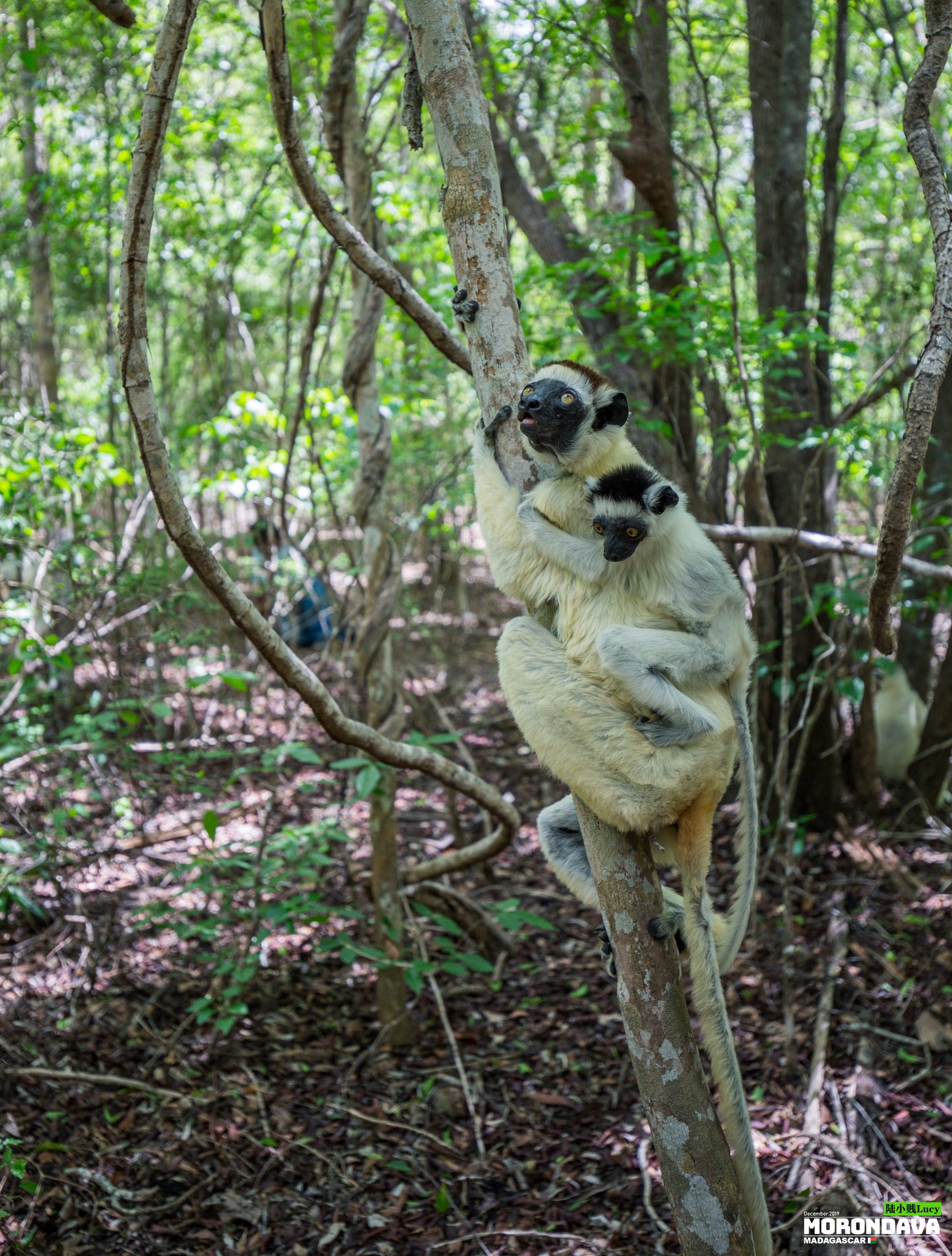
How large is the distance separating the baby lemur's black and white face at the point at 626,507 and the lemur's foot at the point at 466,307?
0.74m

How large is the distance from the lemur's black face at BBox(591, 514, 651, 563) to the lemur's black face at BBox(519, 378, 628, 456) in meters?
0.31

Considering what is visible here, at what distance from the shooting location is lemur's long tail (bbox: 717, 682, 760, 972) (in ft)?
11.0

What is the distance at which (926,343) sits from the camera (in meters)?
2.55

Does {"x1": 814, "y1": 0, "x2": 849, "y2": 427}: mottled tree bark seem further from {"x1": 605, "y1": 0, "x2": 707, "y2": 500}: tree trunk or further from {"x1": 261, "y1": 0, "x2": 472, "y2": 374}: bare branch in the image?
{"x1": 261, "y1": 0, "x2": 472, "y2": 374}: bare branch

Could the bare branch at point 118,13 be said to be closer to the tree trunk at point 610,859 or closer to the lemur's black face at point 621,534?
the tree trunk at point 610,859

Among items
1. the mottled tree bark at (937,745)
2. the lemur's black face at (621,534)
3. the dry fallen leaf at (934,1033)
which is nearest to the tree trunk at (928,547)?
the mottled tree bark at (937,745)

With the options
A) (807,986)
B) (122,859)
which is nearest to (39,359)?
(122,859)

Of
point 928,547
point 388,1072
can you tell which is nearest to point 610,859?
point 388,1072

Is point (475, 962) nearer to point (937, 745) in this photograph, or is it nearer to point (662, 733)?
point (662, 733)

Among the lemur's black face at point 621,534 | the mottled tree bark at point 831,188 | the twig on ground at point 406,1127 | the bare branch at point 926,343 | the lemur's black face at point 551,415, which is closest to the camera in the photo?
the bare branch at point 926,343

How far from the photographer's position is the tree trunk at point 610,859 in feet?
8.41

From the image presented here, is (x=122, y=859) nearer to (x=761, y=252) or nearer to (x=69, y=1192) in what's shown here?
(x=69, y=1192)

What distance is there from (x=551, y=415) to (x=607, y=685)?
0.97 m

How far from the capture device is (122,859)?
6.31 meters
